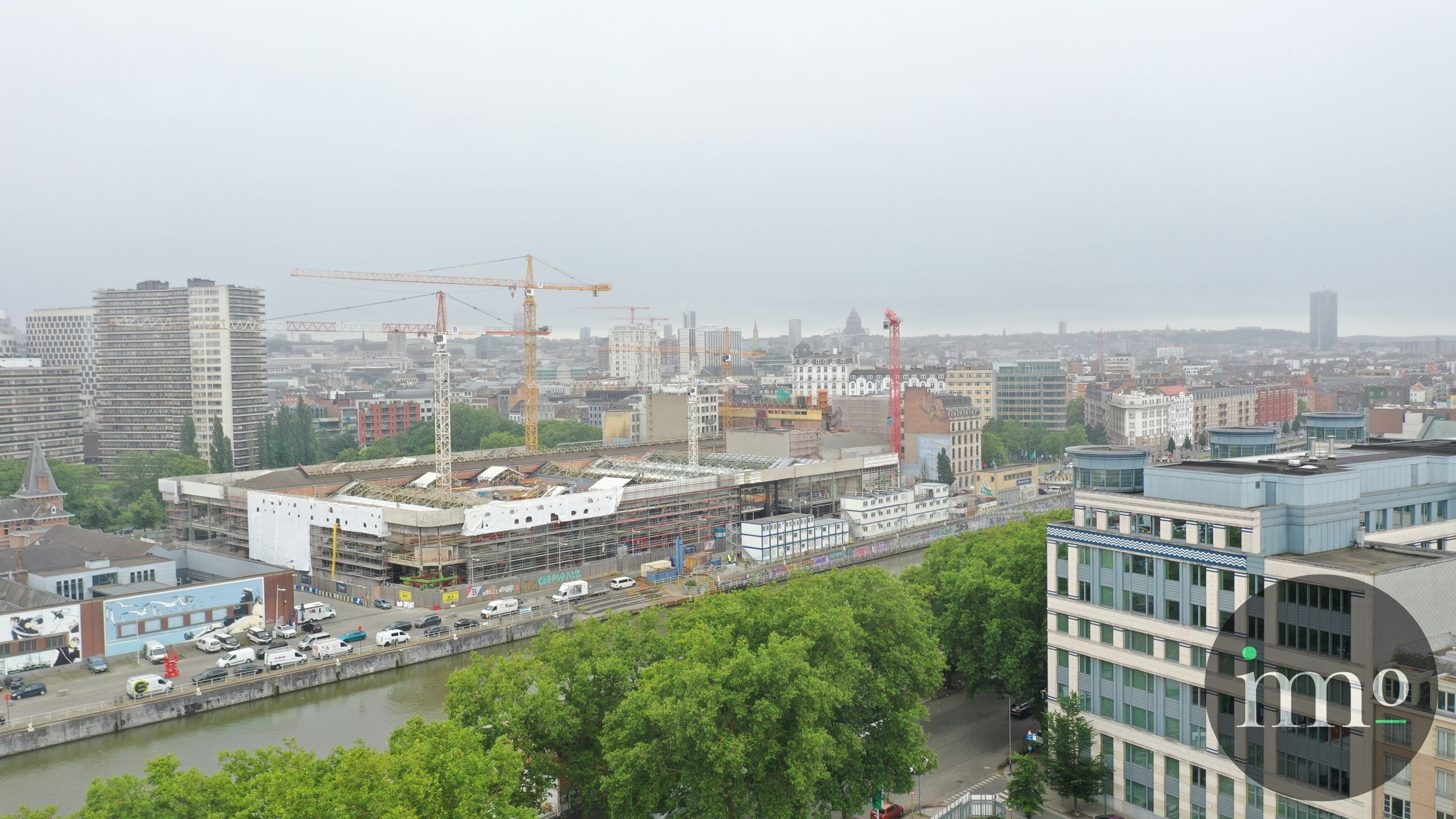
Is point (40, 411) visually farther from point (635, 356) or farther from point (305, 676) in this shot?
point (635, 356)

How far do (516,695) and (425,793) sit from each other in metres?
3.38

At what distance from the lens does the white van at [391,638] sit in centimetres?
2314

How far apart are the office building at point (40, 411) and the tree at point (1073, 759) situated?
187ft

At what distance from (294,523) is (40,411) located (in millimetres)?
37385

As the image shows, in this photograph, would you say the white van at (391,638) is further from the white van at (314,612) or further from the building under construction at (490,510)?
the building under construction at (490,510)

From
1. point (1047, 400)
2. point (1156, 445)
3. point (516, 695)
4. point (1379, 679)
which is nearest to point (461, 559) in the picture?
point (516, 695)

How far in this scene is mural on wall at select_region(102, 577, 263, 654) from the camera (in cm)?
2238

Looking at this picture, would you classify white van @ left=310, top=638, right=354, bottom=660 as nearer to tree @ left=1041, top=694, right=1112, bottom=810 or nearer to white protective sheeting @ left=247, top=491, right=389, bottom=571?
white protective sheeting @ left=247, top=491, right=389, bottom=571

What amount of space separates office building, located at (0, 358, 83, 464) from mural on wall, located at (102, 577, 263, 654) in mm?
39534

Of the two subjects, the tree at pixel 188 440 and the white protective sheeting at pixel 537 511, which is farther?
the tree at pixel 188 440

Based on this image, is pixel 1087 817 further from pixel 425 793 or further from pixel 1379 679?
pixel 425 793

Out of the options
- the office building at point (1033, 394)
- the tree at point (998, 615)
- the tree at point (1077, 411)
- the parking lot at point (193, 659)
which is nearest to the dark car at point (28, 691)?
the parking lot at point (193, 659)

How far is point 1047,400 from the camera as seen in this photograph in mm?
74375

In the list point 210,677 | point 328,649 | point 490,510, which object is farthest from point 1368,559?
point 490,510
